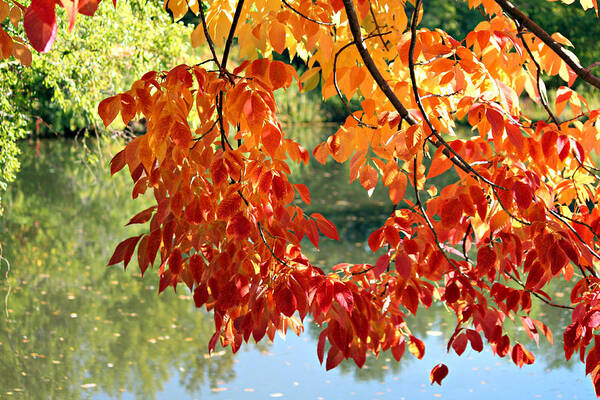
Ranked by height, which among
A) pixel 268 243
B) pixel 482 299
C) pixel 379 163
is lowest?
pixel 482 299

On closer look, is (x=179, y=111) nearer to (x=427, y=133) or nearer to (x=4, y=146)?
(x=427, y=133)

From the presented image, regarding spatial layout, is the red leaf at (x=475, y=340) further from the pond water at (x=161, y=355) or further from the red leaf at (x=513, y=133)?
the pond water at (x=161, y=355)

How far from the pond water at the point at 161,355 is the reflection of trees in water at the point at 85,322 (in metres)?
0.01

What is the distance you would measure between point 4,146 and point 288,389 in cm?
302

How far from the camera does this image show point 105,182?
45.9 feet

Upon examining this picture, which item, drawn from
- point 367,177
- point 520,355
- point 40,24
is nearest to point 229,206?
point 367,177

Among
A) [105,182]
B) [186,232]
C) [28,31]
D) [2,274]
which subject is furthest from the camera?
[105,182]

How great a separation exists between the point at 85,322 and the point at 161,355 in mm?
1065

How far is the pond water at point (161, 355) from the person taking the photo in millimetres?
5082

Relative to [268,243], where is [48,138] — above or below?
above

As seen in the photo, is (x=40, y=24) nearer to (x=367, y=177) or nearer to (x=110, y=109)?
(x=110, y=109)

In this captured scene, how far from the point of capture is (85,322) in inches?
251

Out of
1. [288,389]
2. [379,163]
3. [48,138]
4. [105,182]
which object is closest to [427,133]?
[379,163]

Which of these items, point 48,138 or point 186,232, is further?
A: point 48,138
